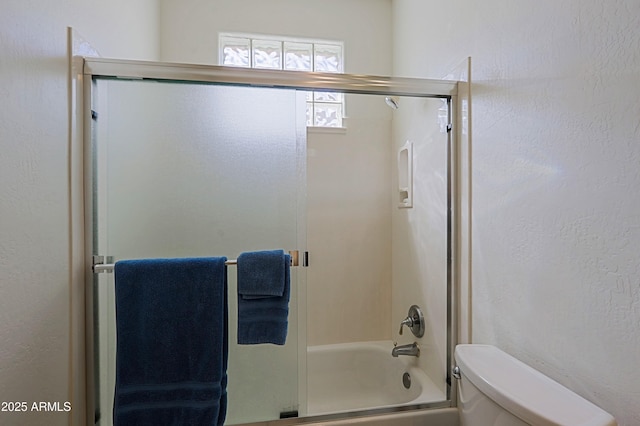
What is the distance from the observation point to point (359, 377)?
1.91 m

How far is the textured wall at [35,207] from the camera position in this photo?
0.78 metres

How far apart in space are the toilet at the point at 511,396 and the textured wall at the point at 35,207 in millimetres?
1183

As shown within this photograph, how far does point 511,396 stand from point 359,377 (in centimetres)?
128

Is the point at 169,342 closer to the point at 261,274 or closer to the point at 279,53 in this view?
the point at 261,274

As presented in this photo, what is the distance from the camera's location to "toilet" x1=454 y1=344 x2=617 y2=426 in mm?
696

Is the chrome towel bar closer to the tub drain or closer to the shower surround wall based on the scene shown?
the shower surround wall

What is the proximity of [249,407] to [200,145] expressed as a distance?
3.55 ft

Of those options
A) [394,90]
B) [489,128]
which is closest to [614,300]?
[489,128]

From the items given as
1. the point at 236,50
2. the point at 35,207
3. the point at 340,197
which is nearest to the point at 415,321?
the point at 340,197

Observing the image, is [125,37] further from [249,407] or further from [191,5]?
[249,407]

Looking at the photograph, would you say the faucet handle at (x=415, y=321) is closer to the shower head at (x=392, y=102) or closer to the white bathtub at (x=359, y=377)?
the white bathtub at (x=359, y=377)

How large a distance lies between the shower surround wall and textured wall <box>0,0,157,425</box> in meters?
1.06

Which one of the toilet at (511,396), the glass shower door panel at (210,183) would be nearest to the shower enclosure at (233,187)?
the glass shower door panel at (210,183)

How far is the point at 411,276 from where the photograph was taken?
178 cm
